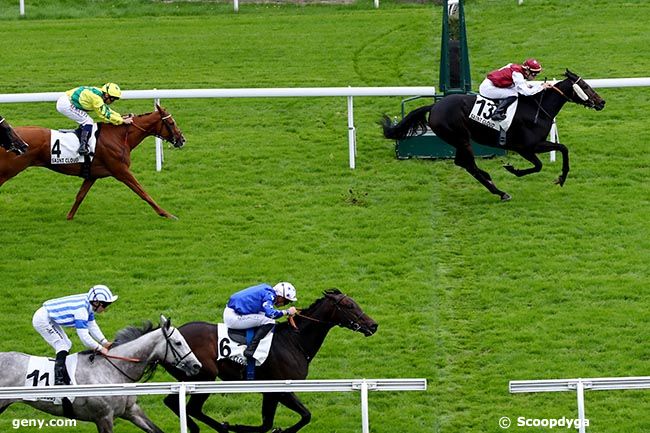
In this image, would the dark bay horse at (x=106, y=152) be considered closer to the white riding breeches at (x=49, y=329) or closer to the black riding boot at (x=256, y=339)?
the white riding breeches at (x=49, y=329)

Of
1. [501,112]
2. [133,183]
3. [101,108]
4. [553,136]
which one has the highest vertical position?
[101,108]

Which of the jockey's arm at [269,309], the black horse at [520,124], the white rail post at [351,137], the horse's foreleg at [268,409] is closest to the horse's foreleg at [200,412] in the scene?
the horse's foreleg at [268,409]

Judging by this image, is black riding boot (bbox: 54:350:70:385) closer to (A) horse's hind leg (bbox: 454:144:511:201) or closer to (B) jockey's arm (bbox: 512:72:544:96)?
(A) horse's hind leg (bbox: 454:144:511:201)

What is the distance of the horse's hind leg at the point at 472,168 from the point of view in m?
14.8

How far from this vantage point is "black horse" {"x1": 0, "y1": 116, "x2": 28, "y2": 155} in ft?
44.9

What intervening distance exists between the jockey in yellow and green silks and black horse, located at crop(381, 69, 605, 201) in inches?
122

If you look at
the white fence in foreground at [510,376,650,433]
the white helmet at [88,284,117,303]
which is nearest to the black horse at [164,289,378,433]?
the white helmet at [88,284,117,303]

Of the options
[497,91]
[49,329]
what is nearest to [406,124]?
[497,91]

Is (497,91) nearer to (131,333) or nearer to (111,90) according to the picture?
(111,90)

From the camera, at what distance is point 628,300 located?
1261 centimetres

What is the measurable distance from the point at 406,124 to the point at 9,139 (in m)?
3.96

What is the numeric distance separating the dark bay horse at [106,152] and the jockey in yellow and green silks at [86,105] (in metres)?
0.12

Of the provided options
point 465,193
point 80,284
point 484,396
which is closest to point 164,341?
point 484,396

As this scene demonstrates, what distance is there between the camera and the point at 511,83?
14.6m
